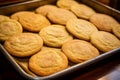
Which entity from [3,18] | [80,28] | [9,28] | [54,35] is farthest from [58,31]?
[3,18]

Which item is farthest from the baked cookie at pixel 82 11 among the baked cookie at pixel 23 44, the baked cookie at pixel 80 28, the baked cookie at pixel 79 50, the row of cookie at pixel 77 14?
the baked cookie at pixel 23 44

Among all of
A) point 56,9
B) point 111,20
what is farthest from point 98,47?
point 56,9

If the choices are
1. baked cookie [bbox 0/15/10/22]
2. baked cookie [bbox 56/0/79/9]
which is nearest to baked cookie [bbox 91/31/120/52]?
baked cookie [bbox 56/0/79/9]

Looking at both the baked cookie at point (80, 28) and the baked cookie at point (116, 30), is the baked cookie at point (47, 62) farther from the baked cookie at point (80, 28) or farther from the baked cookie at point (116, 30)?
the baked cookie at point (116, 30)

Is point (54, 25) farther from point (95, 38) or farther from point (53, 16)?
point (95, 38)

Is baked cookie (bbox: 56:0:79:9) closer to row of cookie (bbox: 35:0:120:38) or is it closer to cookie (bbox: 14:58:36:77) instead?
row of cookie (bbox: 35:0:120:38)

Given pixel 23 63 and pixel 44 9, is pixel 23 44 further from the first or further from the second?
pixel 44 9
